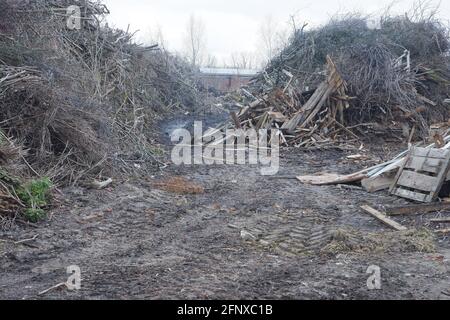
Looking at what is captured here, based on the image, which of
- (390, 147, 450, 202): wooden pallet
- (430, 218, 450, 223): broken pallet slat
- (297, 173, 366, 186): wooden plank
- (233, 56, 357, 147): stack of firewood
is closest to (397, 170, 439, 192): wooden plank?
(390, 147, 450, 202): wooden pallet

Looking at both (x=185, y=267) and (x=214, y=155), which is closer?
(x=185, y=267)

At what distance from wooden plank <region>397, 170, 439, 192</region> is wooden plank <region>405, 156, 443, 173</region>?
10cm

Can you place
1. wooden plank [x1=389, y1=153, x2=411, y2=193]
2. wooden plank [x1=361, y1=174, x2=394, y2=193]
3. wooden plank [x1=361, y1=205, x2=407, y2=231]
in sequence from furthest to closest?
wooden plank [x1=361, y1=174, x2=394, y2=193]
wooden plank [x1=389, y1=153, x2=411, y2=193]
wooden plank [x1=361, y1=205, x2=407, y2=231]

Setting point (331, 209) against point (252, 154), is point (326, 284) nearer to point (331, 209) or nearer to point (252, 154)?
point (331, 209)

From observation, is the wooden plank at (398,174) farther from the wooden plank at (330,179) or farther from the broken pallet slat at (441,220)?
the broken pallet slat at (441,220)

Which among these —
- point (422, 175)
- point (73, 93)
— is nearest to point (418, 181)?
point (422, 175)

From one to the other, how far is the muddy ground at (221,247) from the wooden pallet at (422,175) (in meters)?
0.24

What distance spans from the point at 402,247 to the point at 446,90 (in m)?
11.5

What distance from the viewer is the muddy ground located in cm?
416

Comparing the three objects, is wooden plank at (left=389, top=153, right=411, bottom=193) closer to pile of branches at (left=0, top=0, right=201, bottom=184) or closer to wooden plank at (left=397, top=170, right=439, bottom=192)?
wooden plank at (left=397, top=170, right=439, bottom=192)

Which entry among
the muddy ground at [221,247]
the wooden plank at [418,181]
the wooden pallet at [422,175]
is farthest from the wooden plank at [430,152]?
the muddy ground at [221,247]

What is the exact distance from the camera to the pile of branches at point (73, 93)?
7648 millimetres
